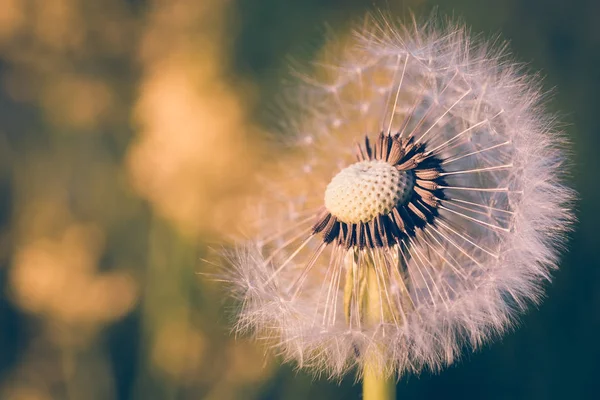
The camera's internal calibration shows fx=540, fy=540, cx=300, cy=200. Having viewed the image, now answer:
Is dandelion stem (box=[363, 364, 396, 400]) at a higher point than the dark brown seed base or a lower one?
lower

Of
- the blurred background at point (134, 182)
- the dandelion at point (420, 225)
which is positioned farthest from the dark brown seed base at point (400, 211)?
the blurred background at point (134, 182)

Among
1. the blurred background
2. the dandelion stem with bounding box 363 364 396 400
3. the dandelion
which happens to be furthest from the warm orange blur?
the dandelion stem with bounding box 363 364 396 400

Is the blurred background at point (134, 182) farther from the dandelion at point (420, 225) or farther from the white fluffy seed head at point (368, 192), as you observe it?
the white fluffy seed head at point (368, 192)

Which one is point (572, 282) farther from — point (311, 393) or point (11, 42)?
point (11, 42)

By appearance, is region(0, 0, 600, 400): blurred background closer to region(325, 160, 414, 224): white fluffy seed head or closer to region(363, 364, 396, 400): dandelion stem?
region(363, 364, 396, 400): dandelion stem

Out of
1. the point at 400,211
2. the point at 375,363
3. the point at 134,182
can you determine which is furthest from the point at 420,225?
the point at 134,182

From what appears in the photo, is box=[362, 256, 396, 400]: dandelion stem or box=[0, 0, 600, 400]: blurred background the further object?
box=[0, 0, 600, 400]: blurred background
